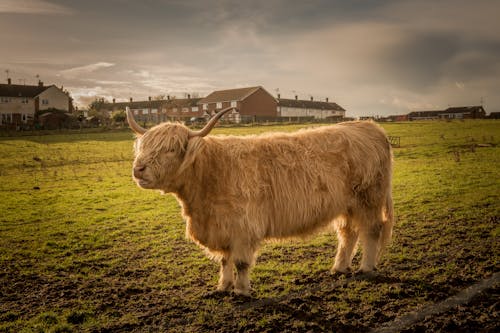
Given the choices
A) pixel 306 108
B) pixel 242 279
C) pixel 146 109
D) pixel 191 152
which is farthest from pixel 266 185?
pixel 146 109

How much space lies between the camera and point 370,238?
5.58 meters

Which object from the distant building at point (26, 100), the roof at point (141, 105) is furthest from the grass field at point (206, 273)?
the roof at point (141, 105)

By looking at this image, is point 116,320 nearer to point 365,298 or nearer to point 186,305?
point 186,305

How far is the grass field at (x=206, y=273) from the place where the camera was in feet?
14.0

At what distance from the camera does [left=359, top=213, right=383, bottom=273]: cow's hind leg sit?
18.2 ft

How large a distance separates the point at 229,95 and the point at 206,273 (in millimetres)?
73496

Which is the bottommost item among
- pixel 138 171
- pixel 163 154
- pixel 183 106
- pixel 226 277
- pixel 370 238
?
pixel 226 277

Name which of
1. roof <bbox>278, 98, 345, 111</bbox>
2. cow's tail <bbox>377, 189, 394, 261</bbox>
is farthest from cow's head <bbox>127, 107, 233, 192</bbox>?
roof <bbox>278, 98, 345, 111</bbox>

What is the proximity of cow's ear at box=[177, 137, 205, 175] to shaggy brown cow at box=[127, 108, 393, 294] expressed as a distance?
12 mm

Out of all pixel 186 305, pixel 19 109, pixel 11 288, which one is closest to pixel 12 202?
pixel 11 288

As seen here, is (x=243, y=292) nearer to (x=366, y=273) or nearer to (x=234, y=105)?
(x=366, y=273)

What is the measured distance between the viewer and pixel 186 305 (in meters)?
4.75

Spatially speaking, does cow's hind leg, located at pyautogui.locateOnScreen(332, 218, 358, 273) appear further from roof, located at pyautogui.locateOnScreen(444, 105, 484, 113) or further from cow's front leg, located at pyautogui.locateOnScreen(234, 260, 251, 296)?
Result: roof, located at pyautogui.locateOnScreen(444, 105, 484, 113)

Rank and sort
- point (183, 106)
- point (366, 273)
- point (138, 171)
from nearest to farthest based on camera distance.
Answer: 1. point (138, 171)
2. point (366, 273)
3. point (183, 106)
